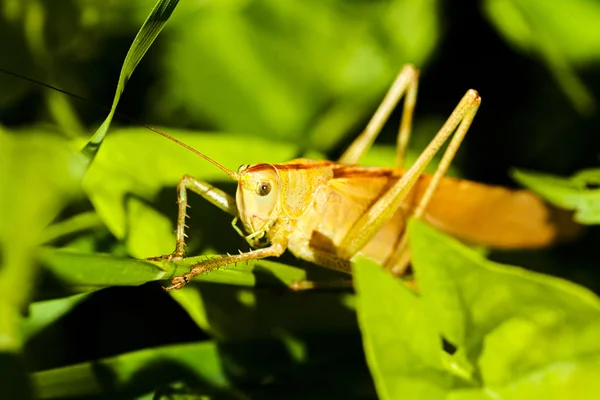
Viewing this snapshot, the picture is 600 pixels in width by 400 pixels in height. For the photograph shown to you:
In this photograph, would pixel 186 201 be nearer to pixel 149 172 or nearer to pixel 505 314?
pixel 149 172

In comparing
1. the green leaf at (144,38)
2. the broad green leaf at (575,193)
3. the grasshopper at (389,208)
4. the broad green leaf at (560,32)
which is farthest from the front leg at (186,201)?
the broad green leaf at (560,32)

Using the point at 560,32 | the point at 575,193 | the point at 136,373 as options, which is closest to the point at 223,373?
the point at 136,373

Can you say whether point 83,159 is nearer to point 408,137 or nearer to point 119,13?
point 119,13

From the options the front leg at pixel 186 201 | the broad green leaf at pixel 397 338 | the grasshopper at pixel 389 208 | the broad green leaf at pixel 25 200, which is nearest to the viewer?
the broad green leaf at pixel 397 338

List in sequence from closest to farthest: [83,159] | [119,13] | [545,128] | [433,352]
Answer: [433,352] < [83,159] < [119,13] < [545,128]

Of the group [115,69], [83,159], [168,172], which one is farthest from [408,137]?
[83,159]

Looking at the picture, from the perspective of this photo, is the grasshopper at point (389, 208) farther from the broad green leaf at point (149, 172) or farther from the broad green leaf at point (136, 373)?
the broad green leaf at point (136, 373)
